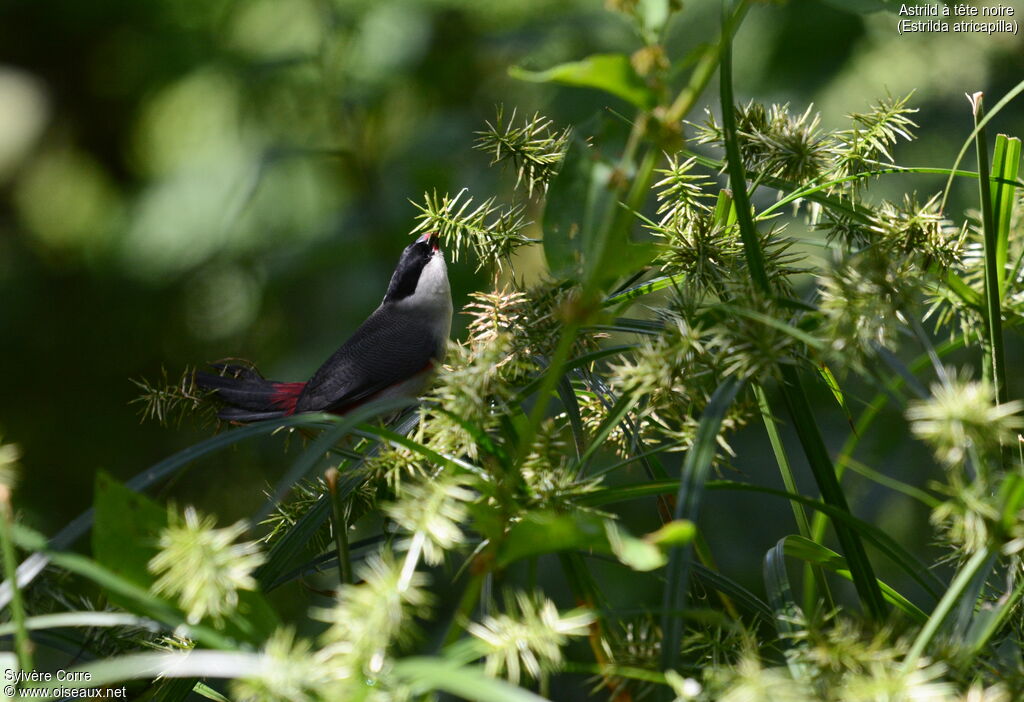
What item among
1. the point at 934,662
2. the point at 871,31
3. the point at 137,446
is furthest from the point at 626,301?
the point at 137,446

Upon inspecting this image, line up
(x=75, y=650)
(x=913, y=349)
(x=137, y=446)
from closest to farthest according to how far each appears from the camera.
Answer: (x=75, y=650) < (x=913, y=349) < (x=137, y=446)

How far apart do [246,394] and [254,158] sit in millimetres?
1127

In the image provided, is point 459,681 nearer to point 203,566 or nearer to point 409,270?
point 203,566

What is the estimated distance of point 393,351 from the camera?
1.01 meters

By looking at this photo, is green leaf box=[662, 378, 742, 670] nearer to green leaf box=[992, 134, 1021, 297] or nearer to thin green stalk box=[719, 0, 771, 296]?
thin green stalk box=[719, 0, 771, 296]

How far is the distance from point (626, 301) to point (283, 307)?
1.55m

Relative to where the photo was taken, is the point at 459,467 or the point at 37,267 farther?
the point at 37,267

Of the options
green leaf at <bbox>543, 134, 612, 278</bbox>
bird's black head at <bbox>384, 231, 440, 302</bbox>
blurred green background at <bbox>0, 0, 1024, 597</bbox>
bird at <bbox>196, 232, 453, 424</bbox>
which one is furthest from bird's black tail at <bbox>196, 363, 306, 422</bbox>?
blurred green background at <bbox>0, 0, 1024, 597</bbox>

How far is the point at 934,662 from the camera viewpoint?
33 centimetres

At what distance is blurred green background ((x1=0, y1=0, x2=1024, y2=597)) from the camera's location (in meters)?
1.62

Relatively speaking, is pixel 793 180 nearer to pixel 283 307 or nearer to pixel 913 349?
pixel 913 349

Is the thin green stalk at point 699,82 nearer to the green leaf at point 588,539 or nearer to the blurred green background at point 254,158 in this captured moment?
Answer: the green leaf at point 588,539

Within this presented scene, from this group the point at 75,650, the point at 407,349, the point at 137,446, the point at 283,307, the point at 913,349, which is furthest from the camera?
the point at 137,446

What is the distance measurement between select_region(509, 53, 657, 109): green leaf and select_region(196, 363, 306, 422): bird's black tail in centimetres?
48
